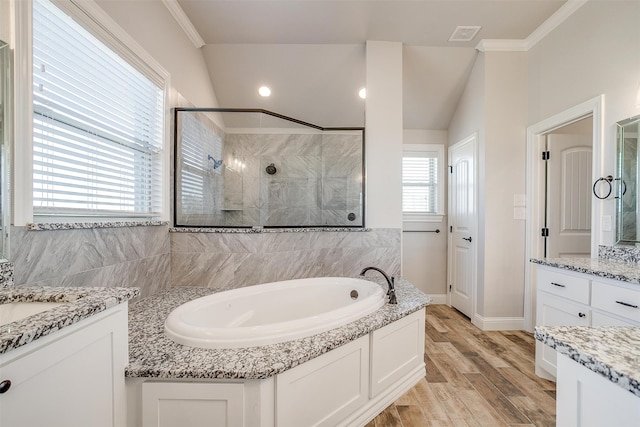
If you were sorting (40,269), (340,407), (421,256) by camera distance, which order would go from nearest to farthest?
(40,269) < (340,407) < (421,256)

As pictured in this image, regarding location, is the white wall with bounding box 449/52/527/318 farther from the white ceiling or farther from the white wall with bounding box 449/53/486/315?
the white ceiling

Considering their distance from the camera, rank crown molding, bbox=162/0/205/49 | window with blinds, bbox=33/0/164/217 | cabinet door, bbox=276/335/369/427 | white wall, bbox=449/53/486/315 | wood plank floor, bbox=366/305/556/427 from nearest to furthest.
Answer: cabinet door, bbox=276/335/369/427, window with blinds, bbox=33/0/164/217, wood plank floor, bbox=366/305/556/427, crown molding, bbox=162/0/205/49, white wall, bbox=449/53/486/315

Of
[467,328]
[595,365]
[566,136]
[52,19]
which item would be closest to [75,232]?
[52,19]

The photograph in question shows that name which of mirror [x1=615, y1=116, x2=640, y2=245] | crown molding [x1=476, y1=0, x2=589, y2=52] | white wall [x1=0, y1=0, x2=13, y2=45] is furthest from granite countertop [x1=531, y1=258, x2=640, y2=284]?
white wall [x1=0, y1=0, x2=13, y2=45]

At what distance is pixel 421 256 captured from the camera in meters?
3.76

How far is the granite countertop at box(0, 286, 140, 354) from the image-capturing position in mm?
638

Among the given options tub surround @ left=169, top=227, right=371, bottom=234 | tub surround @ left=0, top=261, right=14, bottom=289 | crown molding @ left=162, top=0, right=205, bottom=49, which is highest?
crown molding @ left=162, top=0, right=205, bottom=49

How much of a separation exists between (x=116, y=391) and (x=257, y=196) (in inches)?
74.6

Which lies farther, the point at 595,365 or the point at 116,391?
the point at 116,391

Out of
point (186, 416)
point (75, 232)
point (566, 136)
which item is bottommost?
point (186, 416)

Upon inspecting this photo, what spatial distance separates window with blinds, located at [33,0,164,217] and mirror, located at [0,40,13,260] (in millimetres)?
122

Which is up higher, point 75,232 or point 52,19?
point 52,19

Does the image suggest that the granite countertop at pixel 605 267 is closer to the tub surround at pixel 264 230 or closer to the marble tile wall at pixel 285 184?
the tub surround at pixel 264 230

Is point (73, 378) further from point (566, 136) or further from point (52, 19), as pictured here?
point (566, 136)
